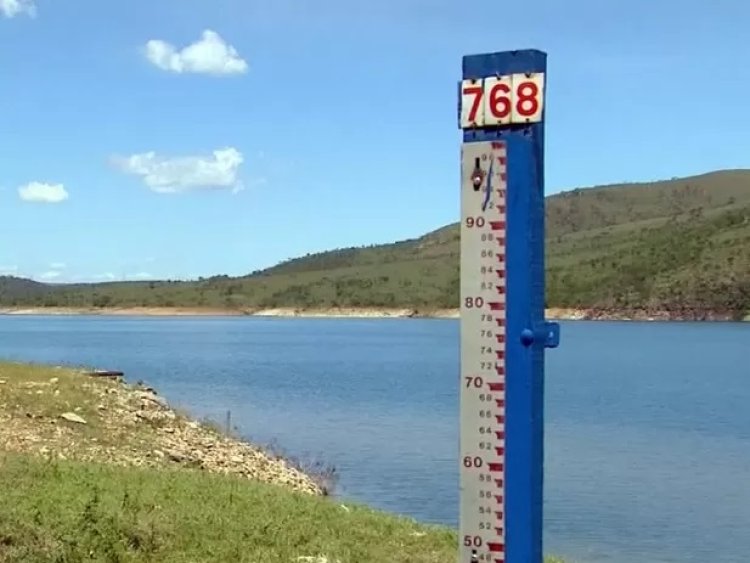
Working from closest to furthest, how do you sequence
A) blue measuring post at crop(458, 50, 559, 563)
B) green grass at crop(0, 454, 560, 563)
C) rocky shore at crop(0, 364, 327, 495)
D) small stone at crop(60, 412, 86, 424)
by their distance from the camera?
1. blue measuring post at crop(458, 50, 559, 563)
2. green grass at crop(0, 454, 560, 563)
3. rocky shore at crop(0, 364, 327, 495)
4. small stone at crop(60, 412, 86, 424)

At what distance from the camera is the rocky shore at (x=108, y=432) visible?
1441cm

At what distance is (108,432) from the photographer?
16.6 metres

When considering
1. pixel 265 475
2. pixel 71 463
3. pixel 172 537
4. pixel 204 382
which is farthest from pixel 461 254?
pixel 204 382

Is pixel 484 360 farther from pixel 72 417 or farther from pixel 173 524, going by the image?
pixel 72 417

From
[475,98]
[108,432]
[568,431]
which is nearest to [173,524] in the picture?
[475,98]

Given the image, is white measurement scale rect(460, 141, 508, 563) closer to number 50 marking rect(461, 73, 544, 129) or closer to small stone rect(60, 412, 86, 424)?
number 50 marking rect(461, 73, 544, 129)

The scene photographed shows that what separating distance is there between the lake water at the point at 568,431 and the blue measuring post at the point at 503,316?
12840 mm

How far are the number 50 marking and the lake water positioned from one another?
13.3 metres

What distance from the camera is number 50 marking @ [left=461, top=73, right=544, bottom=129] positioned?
4090 mm

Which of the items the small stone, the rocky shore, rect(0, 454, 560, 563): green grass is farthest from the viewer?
the small stone

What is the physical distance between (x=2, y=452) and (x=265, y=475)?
607 centimetres

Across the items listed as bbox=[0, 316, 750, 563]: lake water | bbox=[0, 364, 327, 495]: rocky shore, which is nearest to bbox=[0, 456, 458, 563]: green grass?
bbox=[0, 364, 327, 495]: rocky shore

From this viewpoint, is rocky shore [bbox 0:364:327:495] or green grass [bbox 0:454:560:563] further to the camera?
rocky shore [bbox 0:364:327:495]

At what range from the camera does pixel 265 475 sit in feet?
57.0
